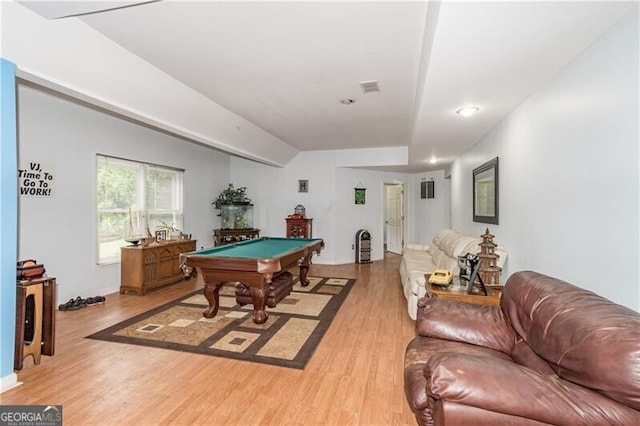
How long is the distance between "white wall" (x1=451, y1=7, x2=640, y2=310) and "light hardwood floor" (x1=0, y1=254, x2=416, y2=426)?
4.57 feet

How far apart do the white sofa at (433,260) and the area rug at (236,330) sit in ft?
3.10

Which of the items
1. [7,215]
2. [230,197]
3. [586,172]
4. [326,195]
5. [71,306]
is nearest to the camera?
[586,172]

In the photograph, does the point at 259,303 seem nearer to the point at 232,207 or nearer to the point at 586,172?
the point at 586,172

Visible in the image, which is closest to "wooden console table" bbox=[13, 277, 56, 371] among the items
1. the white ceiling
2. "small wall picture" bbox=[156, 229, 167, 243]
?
the white ceiling

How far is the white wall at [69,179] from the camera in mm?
3678

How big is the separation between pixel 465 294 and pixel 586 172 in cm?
121

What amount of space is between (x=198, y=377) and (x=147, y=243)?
3.19 metres

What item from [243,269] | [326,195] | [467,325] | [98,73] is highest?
[98,73]

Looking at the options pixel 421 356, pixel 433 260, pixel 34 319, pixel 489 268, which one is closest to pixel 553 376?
pixel 421 356

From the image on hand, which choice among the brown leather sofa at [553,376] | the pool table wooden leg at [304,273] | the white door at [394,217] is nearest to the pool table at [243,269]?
the pool table wooden leg at [304,273]

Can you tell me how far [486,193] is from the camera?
4047 millimetres

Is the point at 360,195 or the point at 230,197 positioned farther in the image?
the point at 360,195

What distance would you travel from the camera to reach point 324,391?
2213 mm

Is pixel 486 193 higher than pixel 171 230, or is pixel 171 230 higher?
pixel 486 193
